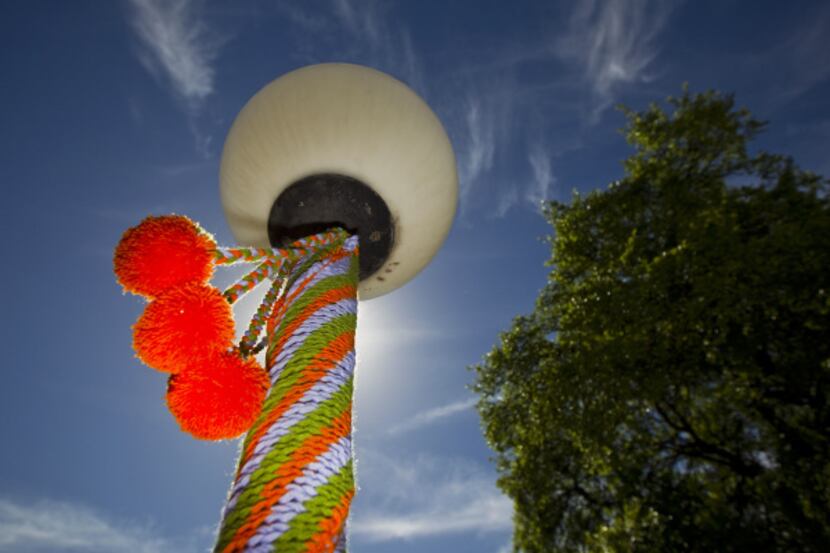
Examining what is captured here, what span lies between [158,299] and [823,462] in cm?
925

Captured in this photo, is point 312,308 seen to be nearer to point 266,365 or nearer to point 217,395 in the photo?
point 266,365

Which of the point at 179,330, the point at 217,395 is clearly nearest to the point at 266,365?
the point at 217,395

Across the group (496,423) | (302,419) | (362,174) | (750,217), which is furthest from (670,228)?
(302,419)

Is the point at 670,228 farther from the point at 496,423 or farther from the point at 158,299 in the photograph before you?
the point at 158,299

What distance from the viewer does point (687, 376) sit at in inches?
329

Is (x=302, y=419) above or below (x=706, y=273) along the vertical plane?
below

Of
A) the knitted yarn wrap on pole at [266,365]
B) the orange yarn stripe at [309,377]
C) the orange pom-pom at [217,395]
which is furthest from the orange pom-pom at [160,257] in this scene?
the orange yarn stripe at [309,377]

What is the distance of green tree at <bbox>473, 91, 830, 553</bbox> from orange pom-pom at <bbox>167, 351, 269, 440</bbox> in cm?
779

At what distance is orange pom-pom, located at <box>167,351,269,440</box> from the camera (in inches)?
54.9

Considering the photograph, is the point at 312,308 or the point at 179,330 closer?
the point at 179,330

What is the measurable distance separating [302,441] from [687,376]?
910 cm

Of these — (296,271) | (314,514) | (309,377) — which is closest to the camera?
(314,514)

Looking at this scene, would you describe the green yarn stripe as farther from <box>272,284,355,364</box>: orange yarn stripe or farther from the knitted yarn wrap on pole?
<box>272,284,355,364</box>: orange yarn stripe

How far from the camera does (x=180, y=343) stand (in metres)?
1.37
